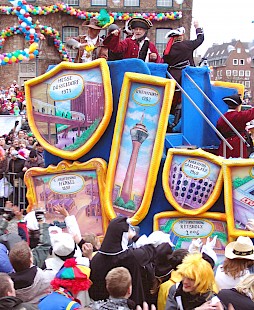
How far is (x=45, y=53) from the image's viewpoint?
124ft

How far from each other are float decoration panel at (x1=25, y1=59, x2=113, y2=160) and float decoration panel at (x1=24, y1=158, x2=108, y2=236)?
0.23 meters

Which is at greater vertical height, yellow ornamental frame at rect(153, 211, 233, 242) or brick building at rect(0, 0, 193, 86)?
brick building at rect(0, 0, 193, 86)

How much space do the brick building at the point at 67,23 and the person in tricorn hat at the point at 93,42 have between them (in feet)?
93.0

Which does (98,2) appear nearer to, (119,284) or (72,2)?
(72,2)

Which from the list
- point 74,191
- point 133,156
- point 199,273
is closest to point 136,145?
point 133,156

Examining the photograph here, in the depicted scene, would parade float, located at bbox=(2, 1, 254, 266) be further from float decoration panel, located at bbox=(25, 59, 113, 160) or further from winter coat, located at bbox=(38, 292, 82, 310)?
winter coat, located at bbox=(38, 292, 82, 310)

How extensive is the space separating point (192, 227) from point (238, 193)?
74 cm

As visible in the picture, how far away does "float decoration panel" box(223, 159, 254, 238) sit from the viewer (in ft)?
24.1

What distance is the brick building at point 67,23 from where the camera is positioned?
37.8 metres

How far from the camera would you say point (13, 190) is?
1032 centimetres

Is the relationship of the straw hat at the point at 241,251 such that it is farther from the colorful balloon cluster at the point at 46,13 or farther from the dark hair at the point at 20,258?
the colorful balloon cluster at the point at 46,13

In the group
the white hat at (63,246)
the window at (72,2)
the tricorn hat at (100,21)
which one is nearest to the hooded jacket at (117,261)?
the white hat at (63,246)

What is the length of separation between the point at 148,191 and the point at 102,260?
302 cm

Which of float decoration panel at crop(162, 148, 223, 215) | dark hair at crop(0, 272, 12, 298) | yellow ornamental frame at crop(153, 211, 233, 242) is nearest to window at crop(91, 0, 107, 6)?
float decoration panel at crop(162, 148, 223, 215)
